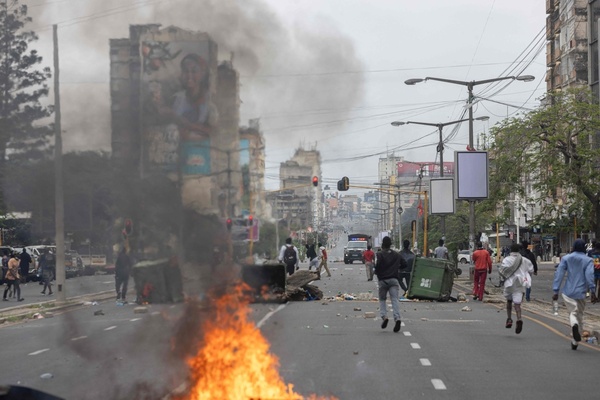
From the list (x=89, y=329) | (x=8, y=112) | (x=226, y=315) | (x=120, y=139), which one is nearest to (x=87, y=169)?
(x=120, y=139)

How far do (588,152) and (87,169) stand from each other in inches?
996

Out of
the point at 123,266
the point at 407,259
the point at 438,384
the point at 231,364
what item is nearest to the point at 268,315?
the point at 123,266

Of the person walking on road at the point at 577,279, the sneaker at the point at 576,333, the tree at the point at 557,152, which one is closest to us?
the sneaker at the point at 576,333

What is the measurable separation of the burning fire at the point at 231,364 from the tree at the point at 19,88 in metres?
4.18

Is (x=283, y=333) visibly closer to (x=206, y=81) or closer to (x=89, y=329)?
(x=89, y=329)

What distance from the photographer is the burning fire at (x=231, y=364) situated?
9.65m

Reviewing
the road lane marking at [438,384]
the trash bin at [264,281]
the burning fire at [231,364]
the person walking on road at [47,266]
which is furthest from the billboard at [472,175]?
the burning fire at [231,364]

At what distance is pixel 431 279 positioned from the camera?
29094 mm

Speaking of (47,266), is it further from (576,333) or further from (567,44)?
(567,44)

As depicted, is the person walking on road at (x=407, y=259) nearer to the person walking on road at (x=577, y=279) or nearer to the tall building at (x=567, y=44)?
the person walking on road at (x=577, y=279)

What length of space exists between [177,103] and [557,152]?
27.0 metres

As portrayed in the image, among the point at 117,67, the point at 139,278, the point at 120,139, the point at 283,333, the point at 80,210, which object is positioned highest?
the point at 117,67

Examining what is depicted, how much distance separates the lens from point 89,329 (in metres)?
17.6

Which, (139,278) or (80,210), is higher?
(80,210)
